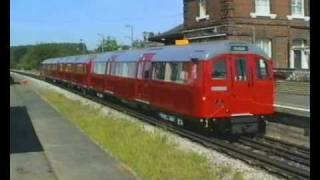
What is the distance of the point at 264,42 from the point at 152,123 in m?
17.5

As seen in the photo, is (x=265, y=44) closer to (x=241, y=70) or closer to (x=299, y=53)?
(x=299, y=53)

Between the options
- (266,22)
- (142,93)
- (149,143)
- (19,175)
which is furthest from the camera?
(266,22)

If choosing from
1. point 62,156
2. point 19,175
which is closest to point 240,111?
point 62,156

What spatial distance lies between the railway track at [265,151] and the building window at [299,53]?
66.6 ft

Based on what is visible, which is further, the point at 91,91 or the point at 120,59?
the point at 91,91

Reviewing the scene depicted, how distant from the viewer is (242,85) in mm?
15797

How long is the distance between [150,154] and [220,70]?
3995mm

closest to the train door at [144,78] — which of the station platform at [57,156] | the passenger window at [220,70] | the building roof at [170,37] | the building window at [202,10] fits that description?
the station platform at [57,156]

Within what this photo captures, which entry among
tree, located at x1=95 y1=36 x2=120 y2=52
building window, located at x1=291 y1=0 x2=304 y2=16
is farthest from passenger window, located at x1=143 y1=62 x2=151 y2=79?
tree, located at x1=95 y1=36 x2=120 y2=52

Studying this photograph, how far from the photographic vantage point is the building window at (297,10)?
A: 37213 mm

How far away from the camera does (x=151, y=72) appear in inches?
808

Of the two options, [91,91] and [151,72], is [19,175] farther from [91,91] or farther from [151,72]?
[91,91]

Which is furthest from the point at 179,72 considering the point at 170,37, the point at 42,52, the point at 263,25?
the point at 42,52

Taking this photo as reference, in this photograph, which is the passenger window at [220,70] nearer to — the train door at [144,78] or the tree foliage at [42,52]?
the train door at [144,78]
